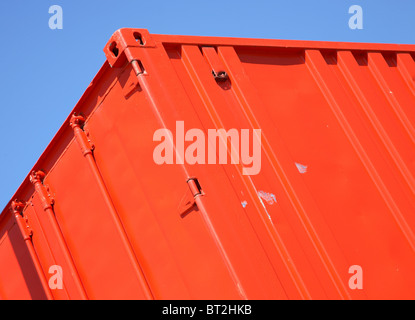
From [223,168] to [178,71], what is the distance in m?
0.71

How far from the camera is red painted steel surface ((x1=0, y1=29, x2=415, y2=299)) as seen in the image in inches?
131

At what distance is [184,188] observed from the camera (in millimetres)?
3432

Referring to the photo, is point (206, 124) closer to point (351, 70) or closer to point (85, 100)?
point (85, 100)

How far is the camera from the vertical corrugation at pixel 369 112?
4.16 metres

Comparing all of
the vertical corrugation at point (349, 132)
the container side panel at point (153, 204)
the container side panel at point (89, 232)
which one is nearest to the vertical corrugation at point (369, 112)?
the vertical corrugation at point (349, 132)

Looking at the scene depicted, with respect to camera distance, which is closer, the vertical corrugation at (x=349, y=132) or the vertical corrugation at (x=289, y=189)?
the vertical corrugation at (x=289, y=189)

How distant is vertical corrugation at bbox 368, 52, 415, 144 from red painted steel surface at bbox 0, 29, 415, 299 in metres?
0.01

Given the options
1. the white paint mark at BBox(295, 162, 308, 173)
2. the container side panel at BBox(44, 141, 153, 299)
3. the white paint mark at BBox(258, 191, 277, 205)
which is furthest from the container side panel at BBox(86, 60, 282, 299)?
the white paint mark at BBox(295, 162, 308, 173)

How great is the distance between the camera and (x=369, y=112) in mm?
4355

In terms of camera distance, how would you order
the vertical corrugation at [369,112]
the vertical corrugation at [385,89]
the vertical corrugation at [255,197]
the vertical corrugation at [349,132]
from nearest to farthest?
the vertical corrugation at [255,197] → the vertical corrugation at [349,132] → the vertical corrugation at [369,112] → the vertical corrugation at [385,89]

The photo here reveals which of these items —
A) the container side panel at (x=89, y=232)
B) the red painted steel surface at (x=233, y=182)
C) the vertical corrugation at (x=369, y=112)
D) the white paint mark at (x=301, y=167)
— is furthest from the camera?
the vertical corrugation at (x=369, y=112)

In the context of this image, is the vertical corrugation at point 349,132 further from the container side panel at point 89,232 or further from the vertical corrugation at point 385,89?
the container side panel at point 89,232

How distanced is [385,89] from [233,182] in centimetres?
176
